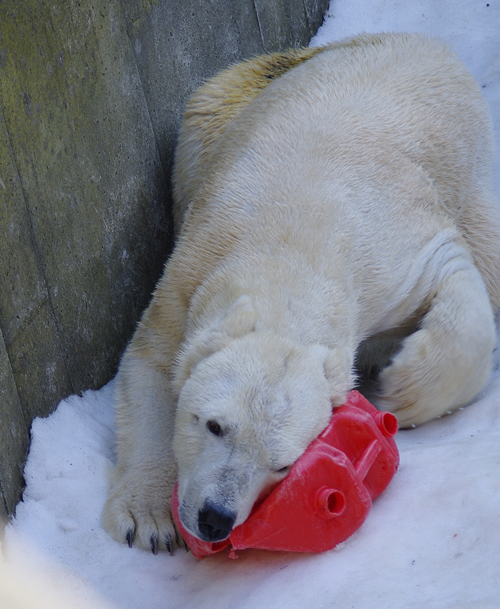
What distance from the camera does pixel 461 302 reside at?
274 cm

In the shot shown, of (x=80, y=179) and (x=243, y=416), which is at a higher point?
(x=80, y=179)

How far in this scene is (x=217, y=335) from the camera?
2234mm

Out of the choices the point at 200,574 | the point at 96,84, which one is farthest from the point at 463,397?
the point at 96,84

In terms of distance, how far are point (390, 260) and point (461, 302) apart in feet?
1.02

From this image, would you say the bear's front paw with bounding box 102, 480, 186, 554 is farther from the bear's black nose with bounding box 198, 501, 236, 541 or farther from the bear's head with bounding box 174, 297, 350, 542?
the bear's black nose with bounding box 198, 501, 236, 541

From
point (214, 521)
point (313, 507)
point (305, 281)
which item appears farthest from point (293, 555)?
point (305, 281)

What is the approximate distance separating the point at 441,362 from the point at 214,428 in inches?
37.4

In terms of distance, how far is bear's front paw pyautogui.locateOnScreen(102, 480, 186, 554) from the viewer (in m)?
2.29

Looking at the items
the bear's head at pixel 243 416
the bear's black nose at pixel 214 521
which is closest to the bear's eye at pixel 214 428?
the bear's head at pixel 243 416

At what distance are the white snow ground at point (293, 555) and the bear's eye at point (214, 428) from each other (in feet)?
1.28

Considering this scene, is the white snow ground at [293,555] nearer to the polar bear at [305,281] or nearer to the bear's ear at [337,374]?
the polar bear at [305,281]

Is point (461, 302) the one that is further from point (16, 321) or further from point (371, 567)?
point (16, 321)

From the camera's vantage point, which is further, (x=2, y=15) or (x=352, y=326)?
(x=352, y=326)

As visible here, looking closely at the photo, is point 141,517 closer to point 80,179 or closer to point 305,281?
point 305,281
